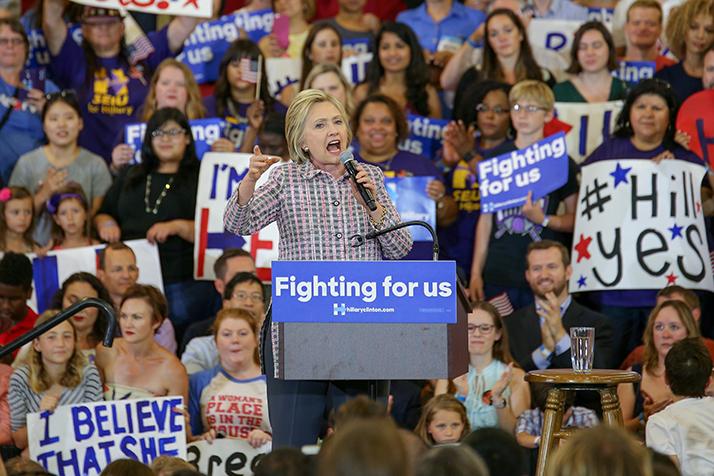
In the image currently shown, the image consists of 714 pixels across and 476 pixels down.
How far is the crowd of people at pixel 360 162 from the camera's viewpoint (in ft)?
23.6

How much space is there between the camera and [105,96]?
9414 millimetres

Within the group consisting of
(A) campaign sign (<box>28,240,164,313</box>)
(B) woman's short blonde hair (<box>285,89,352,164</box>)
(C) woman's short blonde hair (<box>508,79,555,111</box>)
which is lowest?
(A) campaign sign (<box>28,240,164,313</box>)

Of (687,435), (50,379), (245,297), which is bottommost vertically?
(687,435)

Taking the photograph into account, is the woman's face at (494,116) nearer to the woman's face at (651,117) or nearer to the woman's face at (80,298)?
the woman's face at (651,117)

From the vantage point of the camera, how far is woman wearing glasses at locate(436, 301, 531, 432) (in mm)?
7176

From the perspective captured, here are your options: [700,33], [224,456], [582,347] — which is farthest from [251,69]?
[582,347]

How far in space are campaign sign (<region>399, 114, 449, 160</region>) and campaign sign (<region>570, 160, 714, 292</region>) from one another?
126 centimetres

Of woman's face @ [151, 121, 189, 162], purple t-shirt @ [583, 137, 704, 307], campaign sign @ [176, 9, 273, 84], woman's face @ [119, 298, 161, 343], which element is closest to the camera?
woman's face @ [119, 298, 161, 343]

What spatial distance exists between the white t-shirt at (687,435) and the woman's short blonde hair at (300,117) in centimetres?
198

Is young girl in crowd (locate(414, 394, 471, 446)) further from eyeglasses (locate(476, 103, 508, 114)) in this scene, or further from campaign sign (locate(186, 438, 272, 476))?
eyeglasses (locate(476, 103, 508, 114))

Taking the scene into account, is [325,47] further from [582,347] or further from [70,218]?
[582,347]

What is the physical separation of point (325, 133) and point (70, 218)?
387cm

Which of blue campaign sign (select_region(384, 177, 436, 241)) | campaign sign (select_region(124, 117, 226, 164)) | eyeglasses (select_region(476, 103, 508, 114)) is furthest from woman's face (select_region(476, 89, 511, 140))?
campaign sign (select_region(124, 117, 226, 164))

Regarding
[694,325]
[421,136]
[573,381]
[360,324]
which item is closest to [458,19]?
[421,136]
